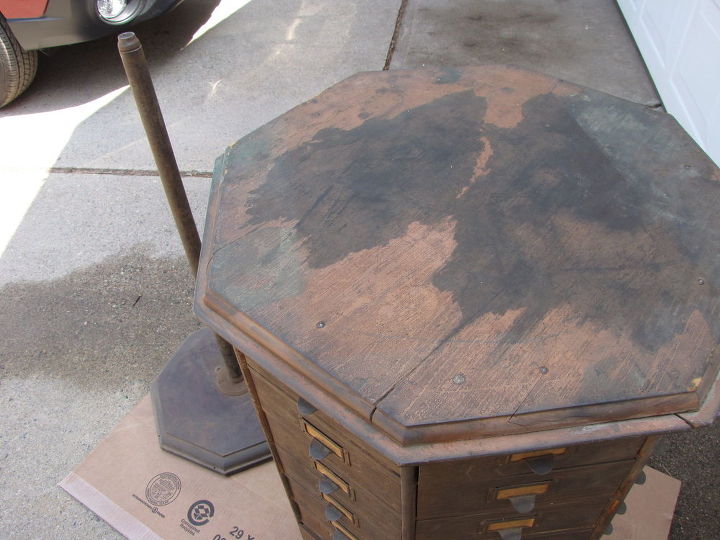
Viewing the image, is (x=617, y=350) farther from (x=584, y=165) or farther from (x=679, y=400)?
(x=584, y=165)

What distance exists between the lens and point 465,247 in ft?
3.21

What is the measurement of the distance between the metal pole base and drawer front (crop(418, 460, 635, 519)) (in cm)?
89

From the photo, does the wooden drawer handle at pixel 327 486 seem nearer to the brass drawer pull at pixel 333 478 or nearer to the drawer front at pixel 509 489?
the brass drawer pull at pixel 333 478

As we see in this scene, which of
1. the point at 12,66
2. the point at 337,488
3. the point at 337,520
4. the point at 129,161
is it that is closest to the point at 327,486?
the point at 337,488

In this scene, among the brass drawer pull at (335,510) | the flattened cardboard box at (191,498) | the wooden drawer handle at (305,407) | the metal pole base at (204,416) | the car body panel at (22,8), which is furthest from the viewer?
the car body panel at (22,8)

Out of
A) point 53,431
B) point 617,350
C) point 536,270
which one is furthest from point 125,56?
point 53,431

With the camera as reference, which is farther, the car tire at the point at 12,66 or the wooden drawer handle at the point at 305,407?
the car tire at the point at 12,66

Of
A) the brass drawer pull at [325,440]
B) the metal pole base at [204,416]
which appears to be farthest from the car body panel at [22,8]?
the brass drawer pull at [325,440]

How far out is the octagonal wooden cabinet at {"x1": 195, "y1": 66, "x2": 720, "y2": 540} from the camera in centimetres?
79

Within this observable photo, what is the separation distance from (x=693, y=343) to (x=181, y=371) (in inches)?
63.1

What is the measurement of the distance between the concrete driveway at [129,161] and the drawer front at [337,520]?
653 millimetres

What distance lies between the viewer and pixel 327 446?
102 centimetres

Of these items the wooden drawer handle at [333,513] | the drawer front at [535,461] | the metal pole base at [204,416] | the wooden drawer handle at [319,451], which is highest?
the drawer front at [535,461]

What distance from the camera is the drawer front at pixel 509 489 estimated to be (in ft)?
3.07
